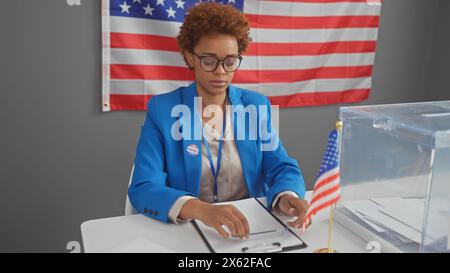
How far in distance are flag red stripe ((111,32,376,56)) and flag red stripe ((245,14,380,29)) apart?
12 centimetres

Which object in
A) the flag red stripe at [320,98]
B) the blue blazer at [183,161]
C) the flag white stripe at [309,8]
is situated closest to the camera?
the blue blazer at [183,161]

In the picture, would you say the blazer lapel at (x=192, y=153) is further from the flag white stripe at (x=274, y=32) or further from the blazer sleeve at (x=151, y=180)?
the flag white stripe at (x=274, y=32)

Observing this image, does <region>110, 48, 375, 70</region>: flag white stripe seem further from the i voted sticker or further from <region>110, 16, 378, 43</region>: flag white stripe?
the i voted sticker

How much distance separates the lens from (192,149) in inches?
54.3

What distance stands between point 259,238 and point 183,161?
487mm

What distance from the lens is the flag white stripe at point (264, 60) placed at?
7.18 feet

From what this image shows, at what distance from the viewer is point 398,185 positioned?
43.2 inches

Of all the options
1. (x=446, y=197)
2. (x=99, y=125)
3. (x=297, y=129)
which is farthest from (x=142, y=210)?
(x=297, y=129)

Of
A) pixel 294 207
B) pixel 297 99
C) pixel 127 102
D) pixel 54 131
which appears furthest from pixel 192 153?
pixel 297 99

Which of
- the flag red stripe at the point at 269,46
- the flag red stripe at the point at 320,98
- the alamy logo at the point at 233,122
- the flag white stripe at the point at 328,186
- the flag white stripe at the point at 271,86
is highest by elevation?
the flag red stripe at the point at 269,46

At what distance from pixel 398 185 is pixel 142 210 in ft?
2.50

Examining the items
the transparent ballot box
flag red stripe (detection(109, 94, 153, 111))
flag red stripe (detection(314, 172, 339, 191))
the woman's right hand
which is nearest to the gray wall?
flag red stripe (detection(109, 94, 153, 111))

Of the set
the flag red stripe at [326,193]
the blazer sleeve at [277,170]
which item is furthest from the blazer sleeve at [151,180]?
the flag red stripe at [326,193]

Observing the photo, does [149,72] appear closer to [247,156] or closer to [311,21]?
[247,156]
